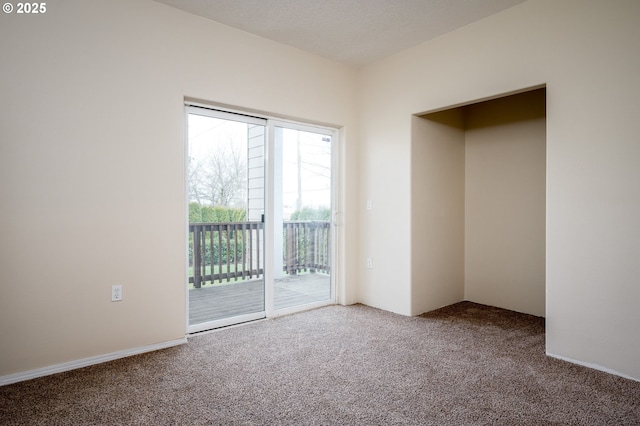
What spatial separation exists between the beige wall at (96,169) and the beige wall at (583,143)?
227 centimetres

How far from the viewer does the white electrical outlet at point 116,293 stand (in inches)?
106

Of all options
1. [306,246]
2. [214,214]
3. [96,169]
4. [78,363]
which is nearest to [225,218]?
[214,214]

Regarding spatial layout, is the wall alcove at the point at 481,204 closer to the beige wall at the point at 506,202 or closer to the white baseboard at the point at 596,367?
the beige wall at the point at 506,202

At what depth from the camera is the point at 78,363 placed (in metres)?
2.54

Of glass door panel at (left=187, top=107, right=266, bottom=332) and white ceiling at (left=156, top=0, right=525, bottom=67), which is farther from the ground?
white ceiling at (left=156, top=0, right=525, bottom=67)

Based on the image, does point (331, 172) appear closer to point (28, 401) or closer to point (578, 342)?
point (578, 342)

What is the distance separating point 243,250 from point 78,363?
152 cm

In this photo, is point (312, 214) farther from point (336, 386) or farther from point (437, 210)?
point (336, 386)

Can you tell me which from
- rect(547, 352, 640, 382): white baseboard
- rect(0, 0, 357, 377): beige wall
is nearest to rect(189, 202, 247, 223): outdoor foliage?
rect(0, 0, 357, 377): beige wall

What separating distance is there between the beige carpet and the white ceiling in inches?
106

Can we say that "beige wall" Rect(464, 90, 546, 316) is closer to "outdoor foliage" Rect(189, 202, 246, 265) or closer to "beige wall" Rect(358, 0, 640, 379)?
"beige wall" Rect(358, 0, 640, 379)

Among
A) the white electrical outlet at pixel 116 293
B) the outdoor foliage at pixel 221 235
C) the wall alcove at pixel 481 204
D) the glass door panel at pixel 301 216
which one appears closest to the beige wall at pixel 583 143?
the wall alcove at pixel 481 204

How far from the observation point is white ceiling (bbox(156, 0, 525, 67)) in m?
2.88

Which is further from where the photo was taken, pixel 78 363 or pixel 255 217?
pixel 255 217
